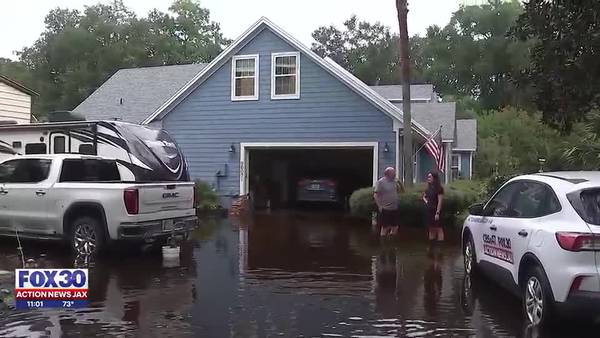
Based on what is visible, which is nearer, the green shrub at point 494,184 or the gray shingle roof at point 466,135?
the green shrub at point 494,184

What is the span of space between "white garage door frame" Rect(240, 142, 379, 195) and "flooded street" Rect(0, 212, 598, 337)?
22.1 feet

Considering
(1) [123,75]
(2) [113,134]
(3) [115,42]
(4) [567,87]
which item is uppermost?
(3) [115,42]

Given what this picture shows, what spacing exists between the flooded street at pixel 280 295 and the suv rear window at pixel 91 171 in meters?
1.35

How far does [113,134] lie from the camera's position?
11102mm

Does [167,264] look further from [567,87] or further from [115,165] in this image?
[567,87]

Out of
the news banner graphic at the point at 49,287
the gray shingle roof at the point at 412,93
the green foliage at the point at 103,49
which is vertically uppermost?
the green foliage at the point at 103,49

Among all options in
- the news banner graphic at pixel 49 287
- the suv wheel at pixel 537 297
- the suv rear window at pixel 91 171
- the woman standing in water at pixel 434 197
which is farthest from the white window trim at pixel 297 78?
the suv wheel at pixel 537 297

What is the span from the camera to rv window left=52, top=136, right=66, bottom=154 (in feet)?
40.2

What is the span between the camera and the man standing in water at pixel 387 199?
13.7 metres

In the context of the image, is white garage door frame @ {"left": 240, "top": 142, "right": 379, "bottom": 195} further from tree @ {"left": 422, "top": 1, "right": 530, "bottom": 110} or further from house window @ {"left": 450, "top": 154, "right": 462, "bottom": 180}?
tree @ {"left": 422, "top": 1, "right": 530, "bottom": 110}

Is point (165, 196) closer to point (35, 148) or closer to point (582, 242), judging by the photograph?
point (35, 148)

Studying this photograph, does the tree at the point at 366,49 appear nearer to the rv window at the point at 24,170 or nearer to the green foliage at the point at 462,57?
the green foliage at the point at 462,57

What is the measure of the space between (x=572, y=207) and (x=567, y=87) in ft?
14.3

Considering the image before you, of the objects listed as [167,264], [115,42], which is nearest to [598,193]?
[167,264]
